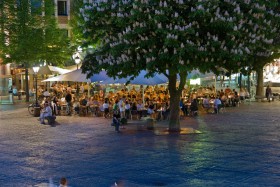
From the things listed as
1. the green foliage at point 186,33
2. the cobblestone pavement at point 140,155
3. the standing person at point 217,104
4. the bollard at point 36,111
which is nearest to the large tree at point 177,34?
the green foliage at point 186,33

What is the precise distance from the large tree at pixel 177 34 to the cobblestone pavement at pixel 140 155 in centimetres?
280

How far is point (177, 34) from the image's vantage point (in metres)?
16.9

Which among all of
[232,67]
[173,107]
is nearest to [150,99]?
[173,107]

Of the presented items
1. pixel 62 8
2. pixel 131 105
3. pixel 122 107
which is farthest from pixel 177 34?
pixel 62 8

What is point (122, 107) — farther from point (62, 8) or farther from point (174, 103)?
point (62, 8)

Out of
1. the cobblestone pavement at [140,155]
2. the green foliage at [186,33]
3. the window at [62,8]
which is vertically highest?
the window at [62,8]

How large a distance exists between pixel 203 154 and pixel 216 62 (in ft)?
13.4

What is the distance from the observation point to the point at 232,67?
1870 centimetres

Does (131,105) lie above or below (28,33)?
below

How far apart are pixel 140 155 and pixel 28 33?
89.1 feet

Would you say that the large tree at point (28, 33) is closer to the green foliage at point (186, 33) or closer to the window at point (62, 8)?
the window at point (62, 8)

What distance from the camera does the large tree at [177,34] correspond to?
1695 centimetres

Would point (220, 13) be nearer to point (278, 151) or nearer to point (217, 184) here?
point (278, 151)

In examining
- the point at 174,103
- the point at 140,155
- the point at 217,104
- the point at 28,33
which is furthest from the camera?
the point at 28,33
